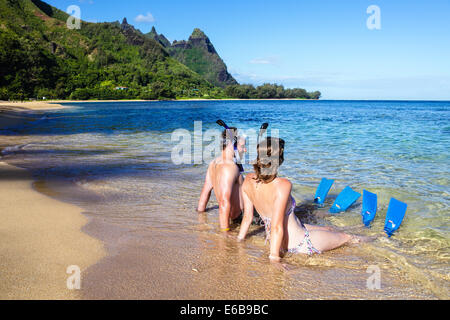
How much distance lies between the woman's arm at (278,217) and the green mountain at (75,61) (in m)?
67.4

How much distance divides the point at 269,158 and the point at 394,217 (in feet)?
8.52

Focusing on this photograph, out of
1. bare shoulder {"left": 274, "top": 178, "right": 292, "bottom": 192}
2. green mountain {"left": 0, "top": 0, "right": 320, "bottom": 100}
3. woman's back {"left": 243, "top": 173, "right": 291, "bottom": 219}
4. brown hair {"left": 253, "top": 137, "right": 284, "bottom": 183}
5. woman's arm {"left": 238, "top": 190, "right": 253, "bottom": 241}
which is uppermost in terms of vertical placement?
green mountain {"left": 0, "top": 0, "right": 320, "bottom": 100}

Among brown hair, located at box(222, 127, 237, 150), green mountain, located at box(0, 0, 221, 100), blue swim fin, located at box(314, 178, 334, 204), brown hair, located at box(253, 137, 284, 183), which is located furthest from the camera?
green mountain, located at box(0, 0, 221, 100)

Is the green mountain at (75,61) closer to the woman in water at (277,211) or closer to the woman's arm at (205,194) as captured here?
the woman's arm at (205,194)

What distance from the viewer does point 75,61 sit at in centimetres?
11538

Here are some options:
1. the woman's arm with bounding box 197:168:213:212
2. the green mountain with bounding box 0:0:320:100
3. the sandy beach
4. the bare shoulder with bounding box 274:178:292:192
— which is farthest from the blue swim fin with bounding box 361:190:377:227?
the green mountain with bounding box 0:0:320:100

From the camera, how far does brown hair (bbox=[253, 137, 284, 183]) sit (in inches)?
134

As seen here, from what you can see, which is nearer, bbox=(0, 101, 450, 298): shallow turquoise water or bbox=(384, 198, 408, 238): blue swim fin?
bbox=(0, 101, 450, 298): shallow turquoise water

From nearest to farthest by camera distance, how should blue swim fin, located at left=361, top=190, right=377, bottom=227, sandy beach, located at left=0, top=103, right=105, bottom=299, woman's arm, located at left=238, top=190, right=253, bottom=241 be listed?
sandy beach, located at left=0, top=103, right=105, bottom=299
woman's arm, located at left=238, top=190, right=253, bottom=241
blue swim fin, located at left=361, top=190, right=377, bottom=227

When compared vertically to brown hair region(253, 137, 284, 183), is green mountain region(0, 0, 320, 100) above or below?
above

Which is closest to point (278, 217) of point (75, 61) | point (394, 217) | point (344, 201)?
point (394, 217)

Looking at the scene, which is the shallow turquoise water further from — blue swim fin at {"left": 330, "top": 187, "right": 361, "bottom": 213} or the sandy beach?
the sandy beach

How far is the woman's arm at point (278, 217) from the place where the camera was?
348 cm

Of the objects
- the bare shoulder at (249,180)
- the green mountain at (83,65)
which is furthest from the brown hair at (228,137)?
the green mountain at (83,65)
